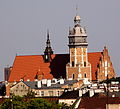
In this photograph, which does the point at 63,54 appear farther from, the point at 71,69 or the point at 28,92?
the point at 28,92

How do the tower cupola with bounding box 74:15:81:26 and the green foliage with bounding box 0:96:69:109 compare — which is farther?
the tower cupola with bounding box 74:15:81:26

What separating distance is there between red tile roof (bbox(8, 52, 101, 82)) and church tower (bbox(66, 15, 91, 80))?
2.53 meters

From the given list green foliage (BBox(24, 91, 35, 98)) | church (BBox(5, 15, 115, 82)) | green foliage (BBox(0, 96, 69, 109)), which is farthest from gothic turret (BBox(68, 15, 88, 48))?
green foliage (BBox(0, 96, 69, 109))

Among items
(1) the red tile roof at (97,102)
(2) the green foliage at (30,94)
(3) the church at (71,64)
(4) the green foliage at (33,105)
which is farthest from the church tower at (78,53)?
(1) the red tile roof at (97,102)

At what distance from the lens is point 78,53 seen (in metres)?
183

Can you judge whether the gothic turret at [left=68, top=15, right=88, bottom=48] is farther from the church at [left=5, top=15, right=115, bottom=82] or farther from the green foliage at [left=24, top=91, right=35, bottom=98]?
the green foliage at [left=24, top=91, right=35, bottom=98]

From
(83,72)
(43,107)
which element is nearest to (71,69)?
(83,72)

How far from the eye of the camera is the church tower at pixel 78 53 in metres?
183

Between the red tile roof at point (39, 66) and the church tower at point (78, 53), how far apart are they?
2.53m

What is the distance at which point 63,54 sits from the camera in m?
190

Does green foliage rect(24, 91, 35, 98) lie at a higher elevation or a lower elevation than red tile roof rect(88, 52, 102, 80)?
lower

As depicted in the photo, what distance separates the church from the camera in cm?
18312

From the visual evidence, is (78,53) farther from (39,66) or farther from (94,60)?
(39,66)

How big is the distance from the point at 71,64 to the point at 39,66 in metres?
8.54
